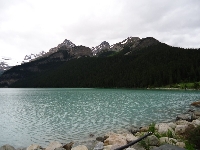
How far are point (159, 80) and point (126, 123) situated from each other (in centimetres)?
13286

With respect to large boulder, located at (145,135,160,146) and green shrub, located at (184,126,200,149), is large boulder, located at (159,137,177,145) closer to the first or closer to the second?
large boulder, located at (145,135,160,146)

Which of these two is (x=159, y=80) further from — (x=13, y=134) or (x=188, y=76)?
(x=13, y=134)

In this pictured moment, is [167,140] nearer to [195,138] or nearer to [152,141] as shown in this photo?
[152,141]

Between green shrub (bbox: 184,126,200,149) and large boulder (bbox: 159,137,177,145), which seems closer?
green shrub (bbox: 184,126,200,149)

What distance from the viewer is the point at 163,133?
685 inches

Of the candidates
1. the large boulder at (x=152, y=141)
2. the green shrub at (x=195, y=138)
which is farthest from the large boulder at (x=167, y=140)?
the green shrub at (x=195, y=138)

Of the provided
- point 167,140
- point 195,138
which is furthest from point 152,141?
point 195,138

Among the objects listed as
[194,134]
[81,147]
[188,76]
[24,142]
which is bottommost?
[24,142]

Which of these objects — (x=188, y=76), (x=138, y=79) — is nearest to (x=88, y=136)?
(x=188, y=76)

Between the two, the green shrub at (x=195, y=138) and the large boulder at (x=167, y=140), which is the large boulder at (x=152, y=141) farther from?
the green shrub at (x=195, y=138)

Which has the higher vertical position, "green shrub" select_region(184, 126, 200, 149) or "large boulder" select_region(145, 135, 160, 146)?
"green shrub" select_region(184, 126, 200, 149)

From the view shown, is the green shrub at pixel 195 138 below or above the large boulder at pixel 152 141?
above

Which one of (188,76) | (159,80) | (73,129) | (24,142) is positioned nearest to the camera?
(24,142)

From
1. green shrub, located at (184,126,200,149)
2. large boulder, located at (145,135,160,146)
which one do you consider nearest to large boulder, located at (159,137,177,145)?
large boulder, located at (145,135,160,146)
